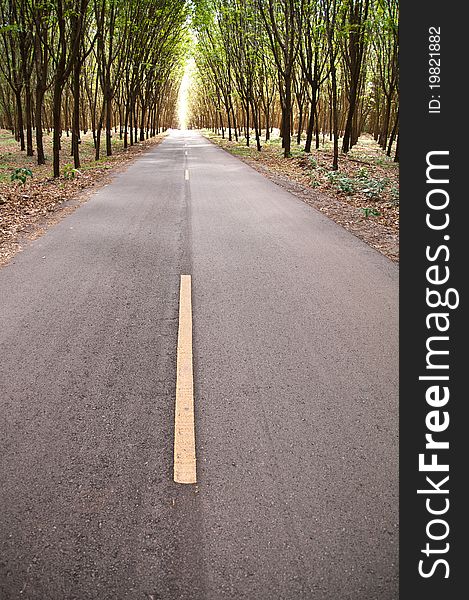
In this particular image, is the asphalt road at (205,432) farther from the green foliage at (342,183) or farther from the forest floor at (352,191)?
the green foliage at (342,183)

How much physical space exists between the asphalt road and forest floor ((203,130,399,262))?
2.70m

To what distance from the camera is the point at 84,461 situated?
3.04 meters

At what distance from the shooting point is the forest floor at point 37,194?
9.26 metres

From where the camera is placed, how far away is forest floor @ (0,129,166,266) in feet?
30.4

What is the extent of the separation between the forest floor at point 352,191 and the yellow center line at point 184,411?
4.14m

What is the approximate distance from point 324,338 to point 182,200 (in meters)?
8.89

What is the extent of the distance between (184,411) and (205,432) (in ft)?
0.95

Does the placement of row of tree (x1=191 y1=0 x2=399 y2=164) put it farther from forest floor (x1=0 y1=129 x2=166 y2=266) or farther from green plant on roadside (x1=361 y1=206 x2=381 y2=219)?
forest floor (x1=0 y1=129 x2=166 y2=266)

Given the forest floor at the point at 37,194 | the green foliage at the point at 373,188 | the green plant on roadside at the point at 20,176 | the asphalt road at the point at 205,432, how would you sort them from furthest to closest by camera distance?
1. the green plant on roadside at the point at 20,176
2. the green foliage at the point at 373,188
3. the forest floor at the point at 37,194
4. the asphalt road at the point at 205,432

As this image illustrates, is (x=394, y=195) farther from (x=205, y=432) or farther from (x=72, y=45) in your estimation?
(x=205, y=432)

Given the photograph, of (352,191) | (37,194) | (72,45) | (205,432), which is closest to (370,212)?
(352,191)

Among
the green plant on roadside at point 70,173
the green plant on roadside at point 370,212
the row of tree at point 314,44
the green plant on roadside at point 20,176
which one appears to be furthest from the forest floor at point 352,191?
the green plant on roadside at point 20,176

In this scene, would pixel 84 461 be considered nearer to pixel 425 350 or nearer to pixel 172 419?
pixel 172 419

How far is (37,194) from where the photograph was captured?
13344mm
